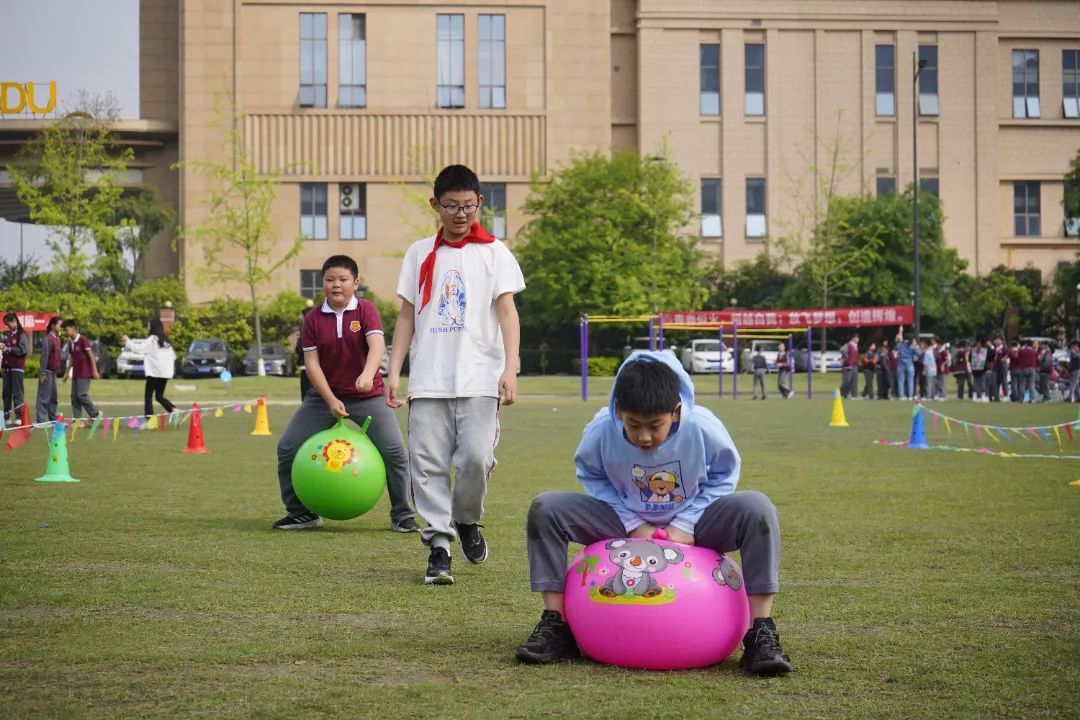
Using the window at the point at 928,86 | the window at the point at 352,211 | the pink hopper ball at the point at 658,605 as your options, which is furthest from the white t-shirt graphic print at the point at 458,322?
the window at the point at 928,86

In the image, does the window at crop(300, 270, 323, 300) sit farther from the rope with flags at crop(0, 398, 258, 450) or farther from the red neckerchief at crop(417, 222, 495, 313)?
the red neckerchief at crop(417, 222, 495, 313)

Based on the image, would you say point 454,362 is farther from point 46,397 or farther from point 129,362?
point 129,362

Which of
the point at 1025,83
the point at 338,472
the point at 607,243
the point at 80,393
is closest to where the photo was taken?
the point at 338,472

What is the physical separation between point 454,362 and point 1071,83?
77.1 metres

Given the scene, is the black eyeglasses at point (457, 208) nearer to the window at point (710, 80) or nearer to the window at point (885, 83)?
the window at point (710, 80)

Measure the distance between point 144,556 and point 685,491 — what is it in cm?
455

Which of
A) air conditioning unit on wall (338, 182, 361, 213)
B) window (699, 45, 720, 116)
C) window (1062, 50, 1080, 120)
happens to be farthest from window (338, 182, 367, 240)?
window (1062, 50, 1080, 120)

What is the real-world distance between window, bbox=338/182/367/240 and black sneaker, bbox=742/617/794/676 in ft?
220

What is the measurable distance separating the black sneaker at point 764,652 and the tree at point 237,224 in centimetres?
5316

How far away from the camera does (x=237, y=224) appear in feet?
206

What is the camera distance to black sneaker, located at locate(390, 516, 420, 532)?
11242mm

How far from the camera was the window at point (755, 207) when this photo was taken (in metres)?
75.2

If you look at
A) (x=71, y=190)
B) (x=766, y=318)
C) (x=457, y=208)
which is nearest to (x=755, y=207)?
(x=766, y=318)

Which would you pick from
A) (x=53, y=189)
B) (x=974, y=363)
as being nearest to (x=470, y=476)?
(x=974, y=363)
